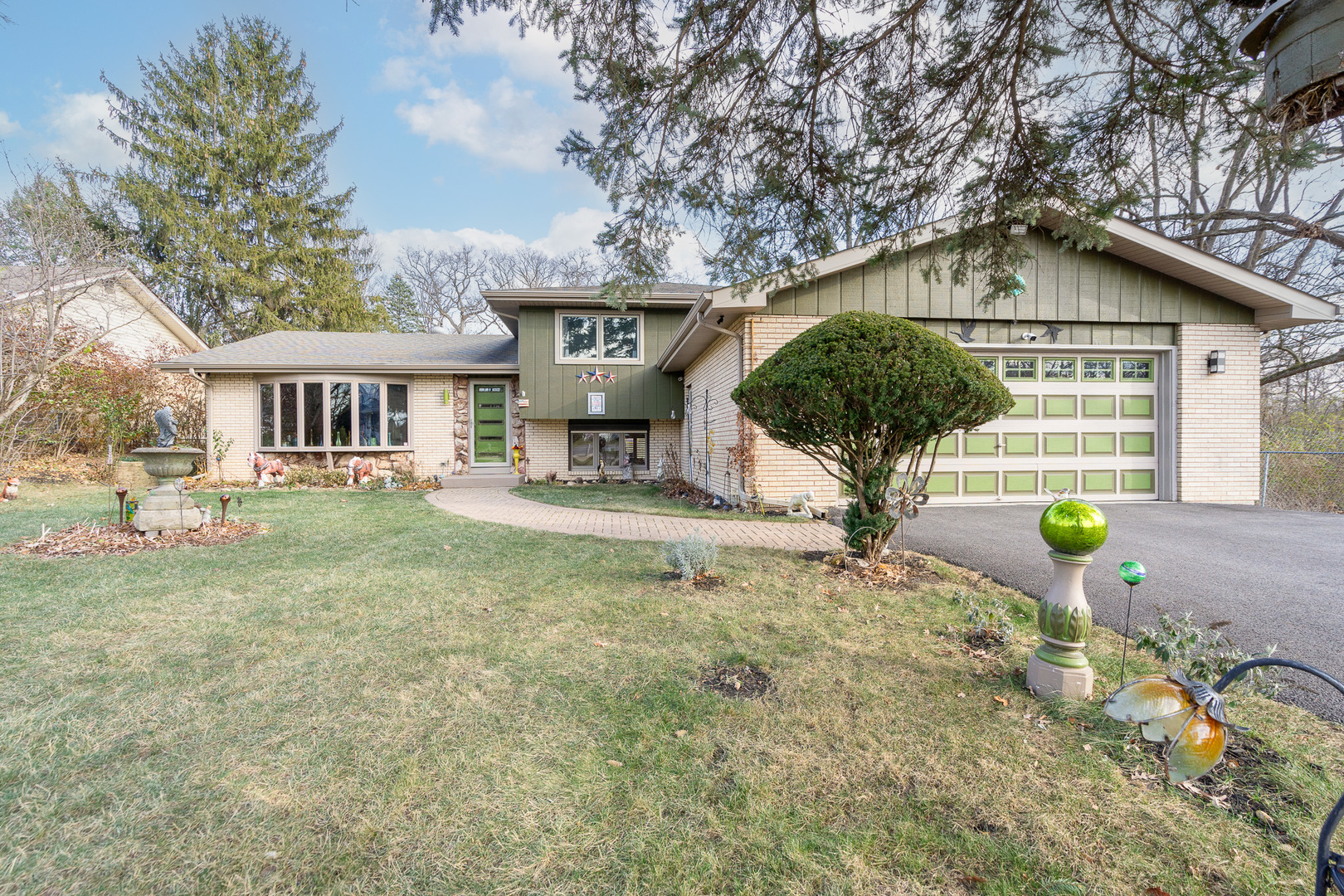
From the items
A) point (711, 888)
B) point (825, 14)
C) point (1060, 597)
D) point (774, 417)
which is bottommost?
point (711, 888)

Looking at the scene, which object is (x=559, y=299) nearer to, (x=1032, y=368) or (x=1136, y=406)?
(x=1032, y=368)

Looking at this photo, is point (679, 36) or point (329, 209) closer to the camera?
point (679, 36)

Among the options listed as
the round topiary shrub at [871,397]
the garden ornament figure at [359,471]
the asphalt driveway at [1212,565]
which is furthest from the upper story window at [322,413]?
the asphalt driveway at [1212,565]

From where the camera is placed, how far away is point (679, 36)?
10.7ft

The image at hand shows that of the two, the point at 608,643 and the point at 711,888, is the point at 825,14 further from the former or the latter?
the point at 711,888

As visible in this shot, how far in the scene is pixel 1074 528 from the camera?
2414 millimetres

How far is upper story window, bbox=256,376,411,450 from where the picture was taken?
496 inches

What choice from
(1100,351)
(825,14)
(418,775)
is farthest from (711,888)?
(1100,351)

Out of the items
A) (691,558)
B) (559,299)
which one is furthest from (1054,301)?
(559,299)

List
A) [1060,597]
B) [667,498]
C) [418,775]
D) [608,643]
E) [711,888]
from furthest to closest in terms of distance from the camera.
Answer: [667,498] → [608,643] → [1060,597] → [418,775] → [711,888]

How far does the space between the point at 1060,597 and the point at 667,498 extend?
815 cm

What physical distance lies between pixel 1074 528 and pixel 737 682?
5.74 ft

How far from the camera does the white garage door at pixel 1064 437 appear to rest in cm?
838

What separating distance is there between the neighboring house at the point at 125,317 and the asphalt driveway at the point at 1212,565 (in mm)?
14900
